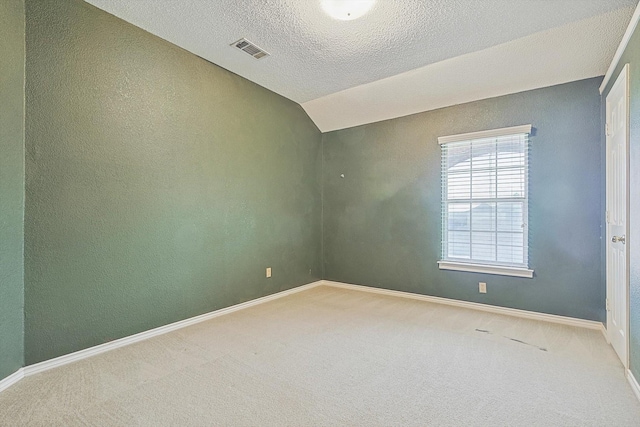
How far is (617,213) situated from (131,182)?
4.04 meters

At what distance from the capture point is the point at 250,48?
295cm

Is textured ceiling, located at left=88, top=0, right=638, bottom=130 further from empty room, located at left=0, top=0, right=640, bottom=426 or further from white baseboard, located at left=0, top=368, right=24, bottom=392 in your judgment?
white baseboard, located at left=0, top=368, right=24, bottom=392

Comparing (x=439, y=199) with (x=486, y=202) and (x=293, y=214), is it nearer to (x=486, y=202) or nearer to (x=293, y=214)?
(x=486, y=202)

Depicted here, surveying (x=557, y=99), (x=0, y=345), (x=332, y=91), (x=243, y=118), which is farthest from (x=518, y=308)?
(x=0, y=345)

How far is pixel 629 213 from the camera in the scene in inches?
81.0

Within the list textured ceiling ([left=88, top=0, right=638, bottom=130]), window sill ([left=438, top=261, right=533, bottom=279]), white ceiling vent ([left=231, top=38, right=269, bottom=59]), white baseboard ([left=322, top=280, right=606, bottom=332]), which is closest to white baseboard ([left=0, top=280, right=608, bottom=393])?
white baseboard ([left=322, top=280, right=606, bottom=332])

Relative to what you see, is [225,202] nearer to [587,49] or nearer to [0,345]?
[0,345]

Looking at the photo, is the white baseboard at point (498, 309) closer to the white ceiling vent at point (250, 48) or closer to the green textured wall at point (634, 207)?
the green textured wall at point (634, 207)

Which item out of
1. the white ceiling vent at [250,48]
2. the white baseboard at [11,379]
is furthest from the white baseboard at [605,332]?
the white baseboard at [11,379]

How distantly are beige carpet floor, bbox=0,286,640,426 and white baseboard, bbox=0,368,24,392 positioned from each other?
0.04 meters

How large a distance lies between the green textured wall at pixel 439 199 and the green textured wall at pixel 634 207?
1.09 m

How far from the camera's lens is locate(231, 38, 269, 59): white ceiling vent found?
2.84m

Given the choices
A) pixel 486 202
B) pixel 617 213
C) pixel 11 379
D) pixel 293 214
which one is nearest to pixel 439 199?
pixel 486 202

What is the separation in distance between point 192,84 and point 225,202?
1279mm
